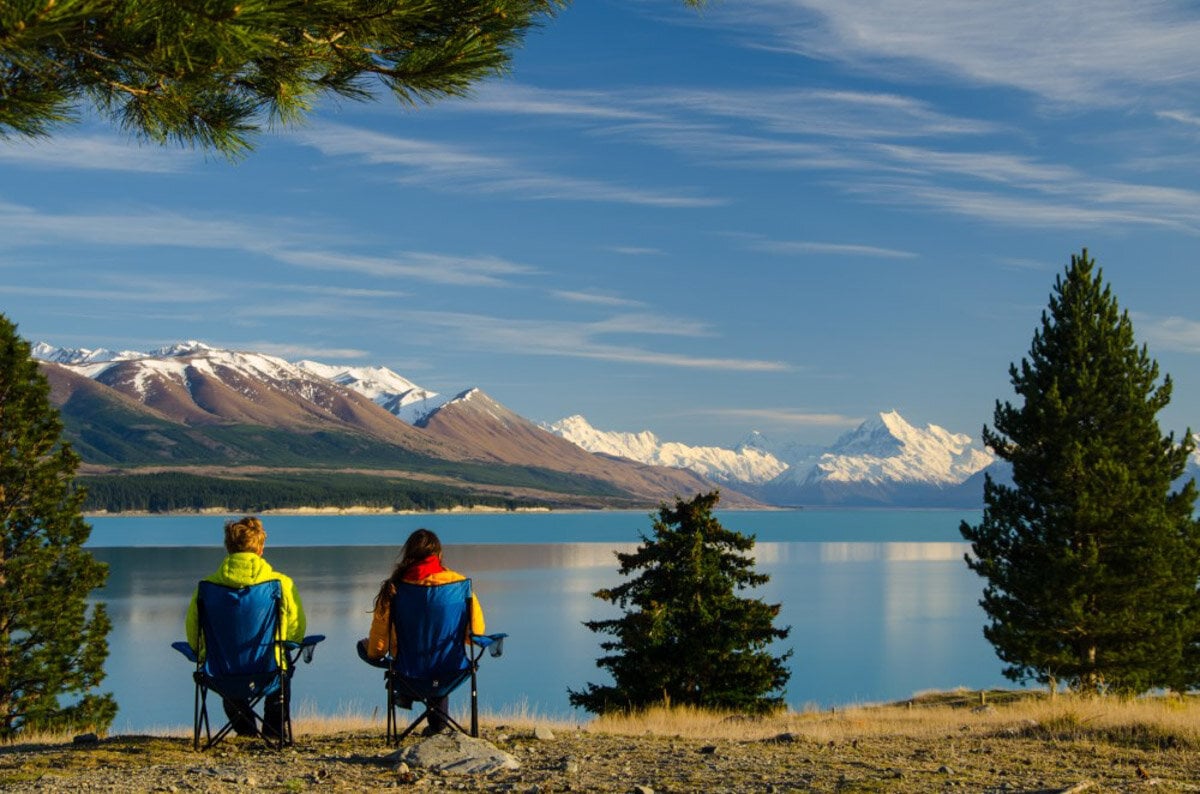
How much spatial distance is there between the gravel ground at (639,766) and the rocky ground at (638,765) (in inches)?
0.5

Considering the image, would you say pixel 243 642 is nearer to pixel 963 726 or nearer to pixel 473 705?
pixel 473 705

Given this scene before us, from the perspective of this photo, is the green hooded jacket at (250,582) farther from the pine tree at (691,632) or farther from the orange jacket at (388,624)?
the pine tree at (691,632)

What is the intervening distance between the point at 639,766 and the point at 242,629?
10.0 ft

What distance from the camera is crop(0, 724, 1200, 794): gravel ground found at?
7293mm

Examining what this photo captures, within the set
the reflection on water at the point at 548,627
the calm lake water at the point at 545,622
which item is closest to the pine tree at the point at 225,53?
the calm lake water at the point at 545,622

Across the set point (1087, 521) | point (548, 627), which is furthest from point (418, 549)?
point (548, 627)

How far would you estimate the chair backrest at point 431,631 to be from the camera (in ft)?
28.3

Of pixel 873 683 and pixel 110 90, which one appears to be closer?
pixel 110 90

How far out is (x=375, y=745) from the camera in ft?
29.4

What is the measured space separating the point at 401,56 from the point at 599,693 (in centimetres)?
1839

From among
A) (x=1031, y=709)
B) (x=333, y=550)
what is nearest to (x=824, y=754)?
(x=1031, y=709)

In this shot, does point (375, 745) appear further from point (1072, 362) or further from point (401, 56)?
point (1072, 362)

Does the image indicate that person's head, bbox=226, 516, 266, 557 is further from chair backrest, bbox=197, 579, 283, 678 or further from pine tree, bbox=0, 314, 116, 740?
pine tree, bbox=0, 314, 116, 740

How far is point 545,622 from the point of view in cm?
6009
